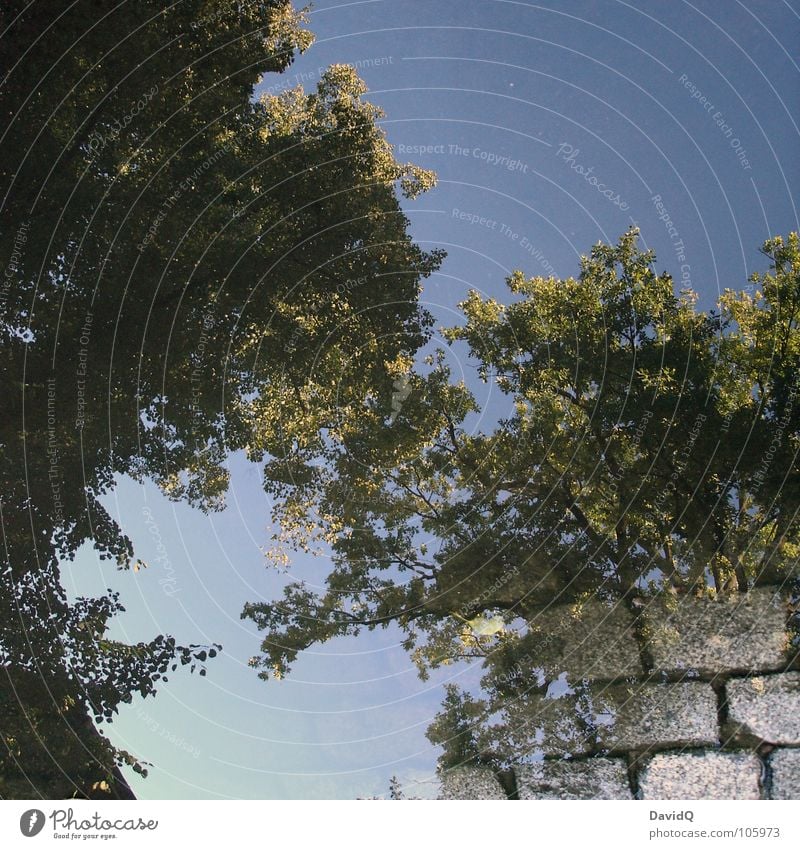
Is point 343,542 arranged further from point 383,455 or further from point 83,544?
point 83,544

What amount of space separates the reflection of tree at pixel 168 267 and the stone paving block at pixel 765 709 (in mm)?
3788

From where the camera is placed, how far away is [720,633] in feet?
17.6

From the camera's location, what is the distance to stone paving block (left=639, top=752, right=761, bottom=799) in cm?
502

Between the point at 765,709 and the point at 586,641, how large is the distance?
1402mm

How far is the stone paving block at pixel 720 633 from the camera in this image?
5309 millimetres

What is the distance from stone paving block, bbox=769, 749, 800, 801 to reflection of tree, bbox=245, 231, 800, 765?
1256 millimetres

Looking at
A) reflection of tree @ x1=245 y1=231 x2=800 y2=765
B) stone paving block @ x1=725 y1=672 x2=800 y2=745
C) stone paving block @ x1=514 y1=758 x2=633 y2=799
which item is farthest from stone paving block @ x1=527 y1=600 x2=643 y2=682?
stone paving block @ x1=725 y1=672 x2=800 y2=745

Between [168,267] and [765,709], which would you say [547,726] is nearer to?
[765,709]

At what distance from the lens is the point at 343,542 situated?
19.4 ft

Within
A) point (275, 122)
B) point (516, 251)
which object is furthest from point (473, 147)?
point (275, 122)

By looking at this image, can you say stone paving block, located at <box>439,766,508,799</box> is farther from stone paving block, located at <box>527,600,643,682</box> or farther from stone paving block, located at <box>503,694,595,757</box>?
stone paving block, located at <box>527,600,643,682</box>

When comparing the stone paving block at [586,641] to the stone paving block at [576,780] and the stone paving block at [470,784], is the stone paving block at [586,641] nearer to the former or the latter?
the stone paving block at [576,780]

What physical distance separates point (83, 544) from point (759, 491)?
5622mm
